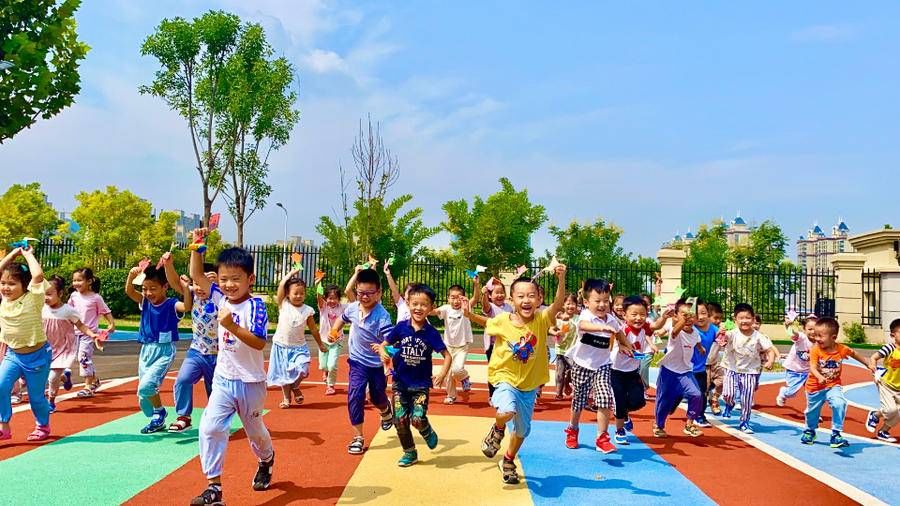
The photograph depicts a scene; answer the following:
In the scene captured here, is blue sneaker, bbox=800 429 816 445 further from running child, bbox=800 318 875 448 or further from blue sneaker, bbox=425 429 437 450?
blue sneaker, bbox=425 429 437 450

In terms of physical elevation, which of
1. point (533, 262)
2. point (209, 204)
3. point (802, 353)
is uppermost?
point (209, 204)

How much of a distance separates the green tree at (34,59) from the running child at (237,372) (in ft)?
44.1

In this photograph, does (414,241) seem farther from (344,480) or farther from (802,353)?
(344,480)

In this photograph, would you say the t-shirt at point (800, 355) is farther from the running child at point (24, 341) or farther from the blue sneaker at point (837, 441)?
the running child at point (24, 341)

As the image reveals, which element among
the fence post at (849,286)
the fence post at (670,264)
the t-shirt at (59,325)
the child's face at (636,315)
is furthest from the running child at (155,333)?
the fence post at (849,286)

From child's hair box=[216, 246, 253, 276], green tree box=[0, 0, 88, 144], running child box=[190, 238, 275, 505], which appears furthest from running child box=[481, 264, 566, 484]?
green tree box=[0, 0, 88, 144]

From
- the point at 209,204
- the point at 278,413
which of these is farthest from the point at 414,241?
the point at 278,413

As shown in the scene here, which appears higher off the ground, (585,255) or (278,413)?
(585,255)

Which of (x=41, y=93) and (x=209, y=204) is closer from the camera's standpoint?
(x=41, y=93)

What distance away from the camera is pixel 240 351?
4.82 m

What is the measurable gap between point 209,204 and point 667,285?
20.7 m

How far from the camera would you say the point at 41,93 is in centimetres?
1502

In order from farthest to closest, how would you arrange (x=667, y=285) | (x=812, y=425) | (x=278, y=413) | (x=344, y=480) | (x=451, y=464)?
(x=667, y=285), (x=278, y=413), (x=812, y=425), (x=451, y=464), (x=344, y=480)

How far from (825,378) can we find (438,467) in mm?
5093
